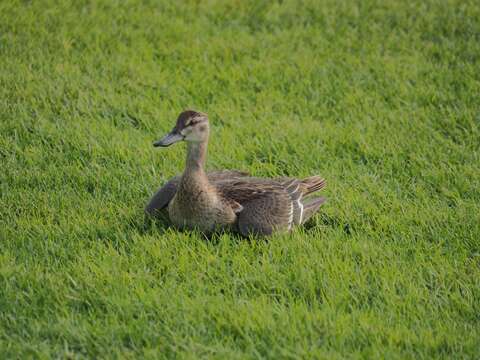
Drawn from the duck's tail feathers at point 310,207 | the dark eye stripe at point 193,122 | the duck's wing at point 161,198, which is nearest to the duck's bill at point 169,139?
the dark eye stripe at point 193,122

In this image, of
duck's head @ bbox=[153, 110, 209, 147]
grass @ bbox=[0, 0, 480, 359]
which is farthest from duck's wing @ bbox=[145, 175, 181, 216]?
duck's head @ bbox=[153, 110, 209, 147]

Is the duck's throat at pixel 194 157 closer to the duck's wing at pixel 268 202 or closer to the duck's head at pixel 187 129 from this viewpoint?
A: the duck's head at pixel 187 129

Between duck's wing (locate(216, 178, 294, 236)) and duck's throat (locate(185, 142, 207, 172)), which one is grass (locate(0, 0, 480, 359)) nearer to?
duck's wing (locate(216, 178, 294, 236))

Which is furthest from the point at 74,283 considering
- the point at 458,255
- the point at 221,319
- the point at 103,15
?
the point at 103,15

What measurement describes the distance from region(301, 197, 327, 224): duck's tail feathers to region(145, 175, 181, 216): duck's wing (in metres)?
1.02

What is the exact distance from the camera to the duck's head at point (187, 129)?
5.24 meters

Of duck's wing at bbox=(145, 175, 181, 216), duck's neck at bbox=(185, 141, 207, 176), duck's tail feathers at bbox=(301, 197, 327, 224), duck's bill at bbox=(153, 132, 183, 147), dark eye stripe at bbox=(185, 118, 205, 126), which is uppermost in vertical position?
dark eye stripe at bbox=(185, 118, 205, 126)

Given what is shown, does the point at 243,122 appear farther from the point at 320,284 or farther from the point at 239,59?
the point at 320,284

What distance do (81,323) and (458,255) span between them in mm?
2726

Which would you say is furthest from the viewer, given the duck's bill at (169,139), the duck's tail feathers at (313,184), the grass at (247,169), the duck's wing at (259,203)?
the duck's tail feathers at (313,184)

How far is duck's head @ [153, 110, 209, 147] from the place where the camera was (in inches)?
206

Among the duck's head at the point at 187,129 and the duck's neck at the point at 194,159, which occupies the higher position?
the duck's head at the point at 187,129

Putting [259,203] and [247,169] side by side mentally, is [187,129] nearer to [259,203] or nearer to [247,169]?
[259,203]

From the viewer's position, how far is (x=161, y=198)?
5.57m
